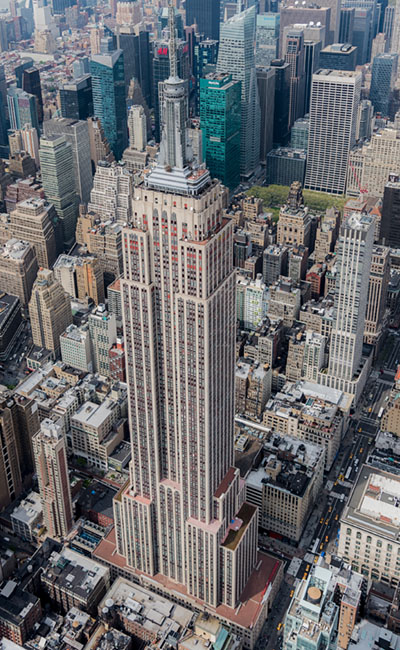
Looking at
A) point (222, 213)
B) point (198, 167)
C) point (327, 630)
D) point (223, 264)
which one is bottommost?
point (327, 630)

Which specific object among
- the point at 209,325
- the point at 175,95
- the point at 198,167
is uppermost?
the point at 175,95

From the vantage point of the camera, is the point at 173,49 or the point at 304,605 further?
the point at 304,605

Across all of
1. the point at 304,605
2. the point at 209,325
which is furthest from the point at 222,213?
the point at 304,605

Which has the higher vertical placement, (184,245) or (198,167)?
(198,167)

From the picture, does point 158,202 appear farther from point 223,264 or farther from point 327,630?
point 327,630

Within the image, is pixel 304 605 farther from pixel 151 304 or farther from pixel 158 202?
pixel 158 202

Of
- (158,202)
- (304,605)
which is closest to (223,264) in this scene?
(158,202)

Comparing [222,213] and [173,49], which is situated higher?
[173,49]

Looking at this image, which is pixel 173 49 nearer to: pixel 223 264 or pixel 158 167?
pixel 158 167
